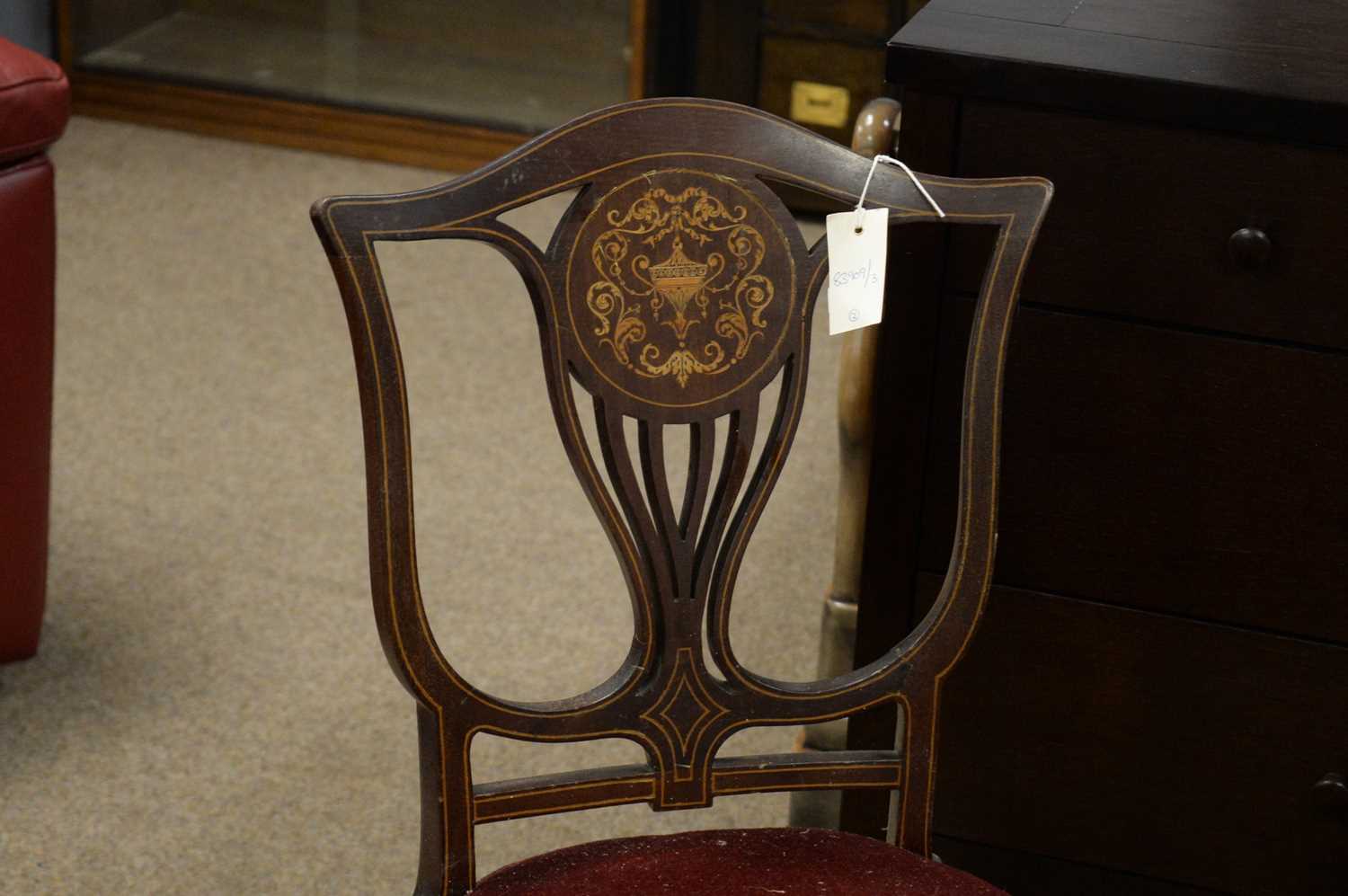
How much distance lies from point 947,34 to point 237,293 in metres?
2.21

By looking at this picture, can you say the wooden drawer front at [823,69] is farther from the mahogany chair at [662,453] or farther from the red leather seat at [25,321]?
the mahogany chair at [662,453]

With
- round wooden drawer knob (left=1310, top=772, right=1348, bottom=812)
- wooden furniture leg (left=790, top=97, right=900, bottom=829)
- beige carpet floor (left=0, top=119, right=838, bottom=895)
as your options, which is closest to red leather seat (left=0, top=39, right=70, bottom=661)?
beige carpet floor (left=0, top=119, right=838, bottom=895)

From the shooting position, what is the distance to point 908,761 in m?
1.27

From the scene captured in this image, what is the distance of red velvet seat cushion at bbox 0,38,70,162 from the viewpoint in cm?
195

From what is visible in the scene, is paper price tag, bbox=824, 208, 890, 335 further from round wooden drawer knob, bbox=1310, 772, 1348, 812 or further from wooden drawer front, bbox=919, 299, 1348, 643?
round wooden drawer knob, bbox=1310, 772, 1348, 812

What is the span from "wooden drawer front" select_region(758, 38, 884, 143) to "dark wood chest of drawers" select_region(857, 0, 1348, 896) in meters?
2.08

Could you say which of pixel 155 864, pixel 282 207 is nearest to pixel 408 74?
pixel 282 207

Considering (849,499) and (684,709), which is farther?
(849,499)

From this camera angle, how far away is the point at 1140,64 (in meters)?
1.37

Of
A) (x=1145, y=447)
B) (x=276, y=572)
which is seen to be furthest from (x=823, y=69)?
(x=1145, y=447)

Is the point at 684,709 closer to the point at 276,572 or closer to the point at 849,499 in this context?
the point at 849,499

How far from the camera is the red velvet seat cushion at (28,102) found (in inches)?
76.6

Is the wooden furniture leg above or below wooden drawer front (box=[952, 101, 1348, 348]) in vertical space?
below

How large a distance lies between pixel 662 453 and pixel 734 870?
0.30m
